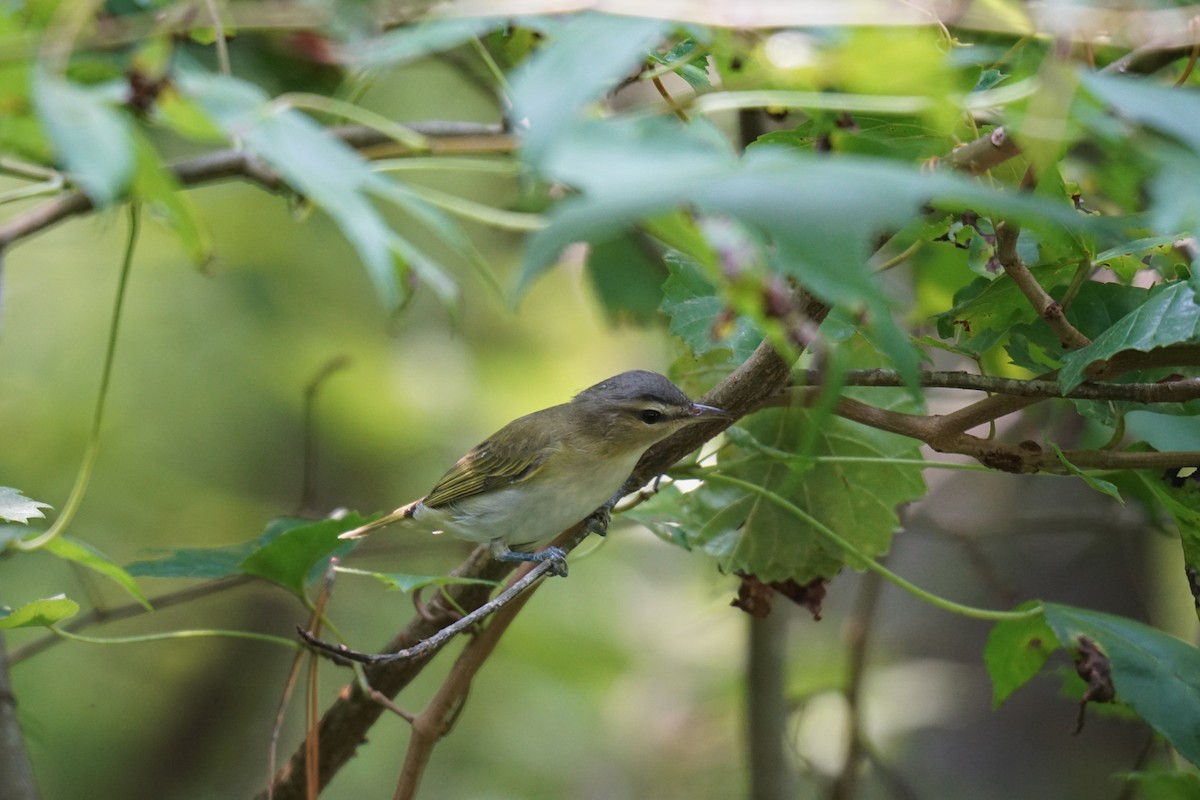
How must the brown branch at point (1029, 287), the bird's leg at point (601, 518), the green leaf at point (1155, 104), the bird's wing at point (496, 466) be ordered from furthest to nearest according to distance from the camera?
the bird's wing at point (496, 466)
the bird's leg at point (601, 518)
the brown branch at point (1029, 287)
the green leaf at point (1155, 104)

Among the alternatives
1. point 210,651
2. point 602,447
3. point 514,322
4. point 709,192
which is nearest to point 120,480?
point 210,651

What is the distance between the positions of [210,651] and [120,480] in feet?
3.50

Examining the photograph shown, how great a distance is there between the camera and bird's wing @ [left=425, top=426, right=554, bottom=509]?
2977 millimetres

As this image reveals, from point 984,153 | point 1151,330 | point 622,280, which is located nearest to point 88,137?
point 984,153

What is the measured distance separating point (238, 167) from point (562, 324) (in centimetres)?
324

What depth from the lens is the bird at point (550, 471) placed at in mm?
2656

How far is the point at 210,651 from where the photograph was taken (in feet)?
17.4

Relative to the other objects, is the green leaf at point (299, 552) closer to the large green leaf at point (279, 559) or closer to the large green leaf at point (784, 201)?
the large green leaf at point (279, 559)

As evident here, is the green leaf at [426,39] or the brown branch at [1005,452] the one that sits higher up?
the green leaf at [426,39]

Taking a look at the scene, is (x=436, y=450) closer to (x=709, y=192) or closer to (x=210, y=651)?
(x=210, y=651)

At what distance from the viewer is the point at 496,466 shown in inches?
118

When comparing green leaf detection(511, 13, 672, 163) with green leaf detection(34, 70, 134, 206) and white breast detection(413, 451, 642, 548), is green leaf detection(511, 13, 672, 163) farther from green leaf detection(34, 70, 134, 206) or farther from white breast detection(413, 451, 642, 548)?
white breast detection(413, 451, 642, 548)

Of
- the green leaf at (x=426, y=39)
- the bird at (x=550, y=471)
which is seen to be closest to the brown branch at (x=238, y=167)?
the green leaf at (x=426, y=39)

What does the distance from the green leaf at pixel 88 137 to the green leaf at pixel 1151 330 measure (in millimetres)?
1322
